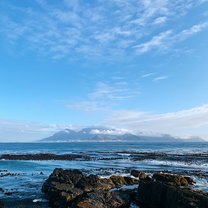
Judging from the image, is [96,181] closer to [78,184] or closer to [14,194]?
[78,184]

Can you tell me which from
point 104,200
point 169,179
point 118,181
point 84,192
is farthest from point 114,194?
point 169,179

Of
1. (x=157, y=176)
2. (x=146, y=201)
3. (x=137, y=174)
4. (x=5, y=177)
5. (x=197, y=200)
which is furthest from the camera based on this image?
(x=5, y=177)

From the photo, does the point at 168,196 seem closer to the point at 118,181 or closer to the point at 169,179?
the point at 169,179

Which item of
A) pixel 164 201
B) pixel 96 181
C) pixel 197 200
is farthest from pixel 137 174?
pixel 197 200

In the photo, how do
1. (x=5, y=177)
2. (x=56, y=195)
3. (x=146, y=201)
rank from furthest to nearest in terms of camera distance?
(x=5, y=177), (x=56, y=195), (x=146, y=201)

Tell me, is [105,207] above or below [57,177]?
below

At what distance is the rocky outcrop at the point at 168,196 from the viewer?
75.5 ft

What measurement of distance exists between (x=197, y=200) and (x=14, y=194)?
20149 millimetres

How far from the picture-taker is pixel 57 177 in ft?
117

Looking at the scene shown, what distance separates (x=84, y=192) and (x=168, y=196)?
9.75 metres

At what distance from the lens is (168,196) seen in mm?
25172

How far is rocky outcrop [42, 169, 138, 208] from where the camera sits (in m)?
26.8

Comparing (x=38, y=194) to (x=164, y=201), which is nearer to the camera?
(x=164, y=201)

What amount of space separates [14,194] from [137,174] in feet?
59.4
